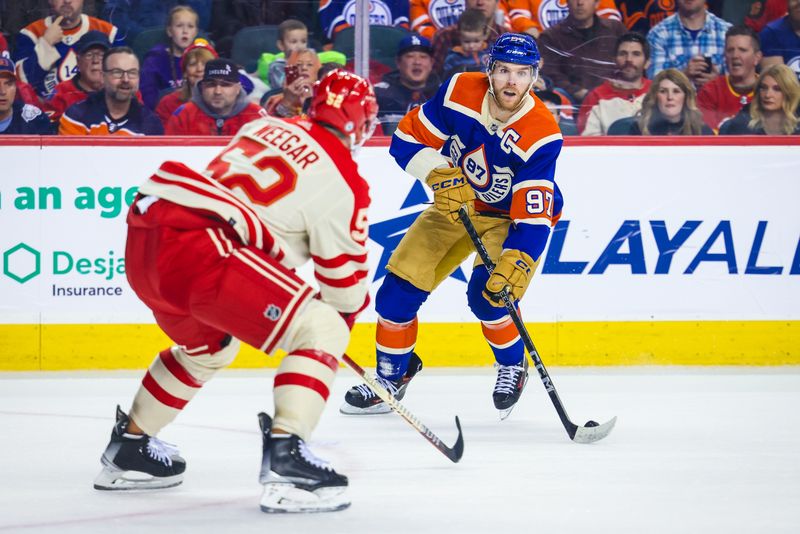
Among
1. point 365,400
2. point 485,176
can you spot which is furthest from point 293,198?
point 365,400

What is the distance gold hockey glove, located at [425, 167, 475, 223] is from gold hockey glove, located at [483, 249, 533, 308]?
245 mm

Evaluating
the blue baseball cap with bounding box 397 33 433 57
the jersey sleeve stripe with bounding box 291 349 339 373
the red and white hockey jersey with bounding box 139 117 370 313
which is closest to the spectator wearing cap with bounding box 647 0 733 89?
the blue baseball cap with bounding box 397 33 433 57

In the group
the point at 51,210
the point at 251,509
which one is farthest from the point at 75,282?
the point at 251,509

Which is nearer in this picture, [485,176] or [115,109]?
[485,176]

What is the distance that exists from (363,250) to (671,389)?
2379 mm

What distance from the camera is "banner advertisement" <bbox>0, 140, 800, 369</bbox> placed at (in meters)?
4.88

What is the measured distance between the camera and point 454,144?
13.3 feet

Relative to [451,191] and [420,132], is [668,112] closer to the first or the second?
[420,132]

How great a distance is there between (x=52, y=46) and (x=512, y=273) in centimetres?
241

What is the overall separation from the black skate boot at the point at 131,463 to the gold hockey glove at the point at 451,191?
1410 mm

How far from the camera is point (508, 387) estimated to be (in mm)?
4031

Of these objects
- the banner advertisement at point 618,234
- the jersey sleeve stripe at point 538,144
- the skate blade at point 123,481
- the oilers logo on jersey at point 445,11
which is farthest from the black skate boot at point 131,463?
the oilers logo on jersey at point 445,11

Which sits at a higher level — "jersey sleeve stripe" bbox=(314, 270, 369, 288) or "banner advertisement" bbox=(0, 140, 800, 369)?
"jersey sleeve stripe" bbox=(314, 270, 369, 288)

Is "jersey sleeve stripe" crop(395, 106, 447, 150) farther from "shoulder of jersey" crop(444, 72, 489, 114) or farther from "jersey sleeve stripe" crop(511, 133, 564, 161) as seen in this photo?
"jersey sleeve stripe" crop(511, 133, 564, 161)
